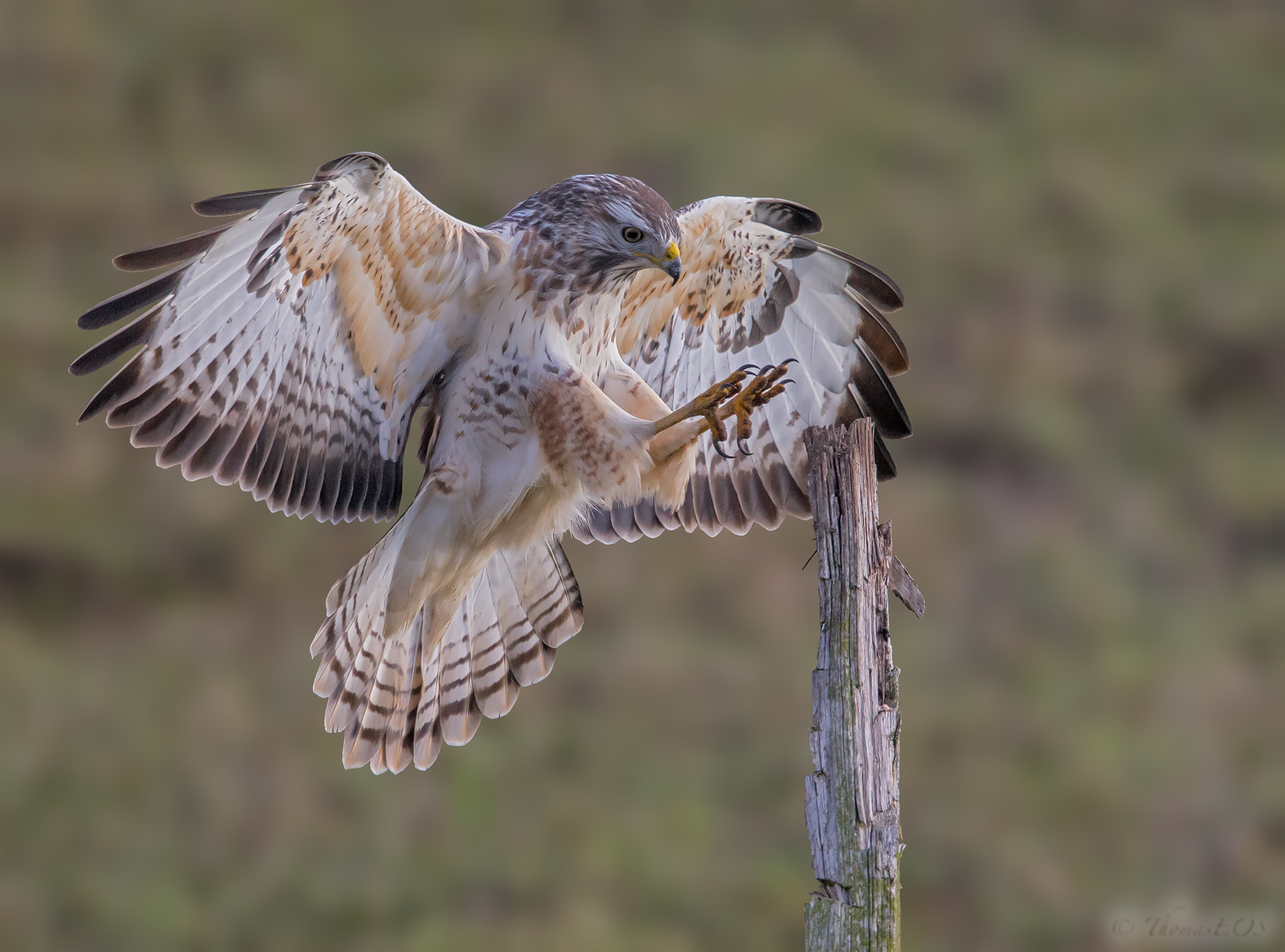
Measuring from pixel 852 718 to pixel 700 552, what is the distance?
9.39 metres

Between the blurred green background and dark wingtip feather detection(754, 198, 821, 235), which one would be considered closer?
dark wingtip feather detection(754, 198, 821, 235)

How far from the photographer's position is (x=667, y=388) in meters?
4.62

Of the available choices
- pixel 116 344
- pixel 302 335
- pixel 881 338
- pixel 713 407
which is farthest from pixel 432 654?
pixel 881 338

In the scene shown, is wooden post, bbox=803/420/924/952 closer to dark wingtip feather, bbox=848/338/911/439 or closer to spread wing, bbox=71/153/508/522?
dark wingtip feather, bbox=848/338/911/439

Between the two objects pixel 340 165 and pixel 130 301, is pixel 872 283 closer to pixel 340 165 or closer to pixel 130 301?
pixel 340 165

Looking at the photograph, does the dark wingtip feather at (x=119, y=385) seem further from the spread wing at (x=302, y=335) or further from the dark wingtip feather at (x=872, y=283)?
the dark wingtip feather at (x=872, y=283)

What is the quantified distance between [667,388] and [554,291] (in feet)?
2.86

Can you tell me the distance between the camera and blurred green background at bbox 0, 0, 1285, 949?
443 inches

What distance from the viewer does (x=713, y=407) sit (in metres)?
3.68

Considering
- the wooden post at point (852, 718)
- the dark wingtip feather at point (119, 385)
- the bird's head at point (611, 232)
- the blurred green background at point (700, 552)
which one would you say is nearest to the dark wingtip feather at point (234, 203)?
the dark wingtip feather at point (119, 385)

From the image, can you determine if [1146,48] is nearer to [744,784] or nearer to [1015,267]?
[1015,267]
